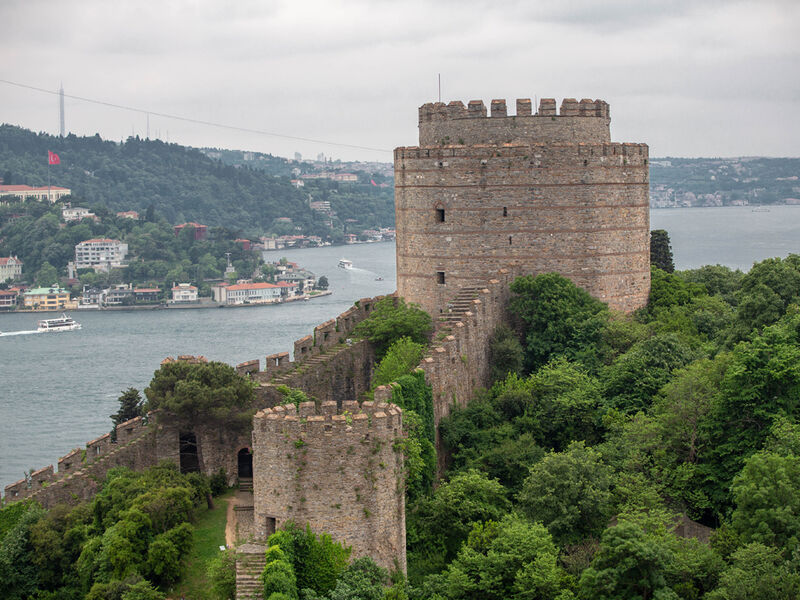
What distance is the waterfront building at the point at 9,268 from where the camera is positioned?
171625 millimetres

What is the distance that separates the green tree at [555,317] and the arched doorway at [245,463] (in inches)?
336

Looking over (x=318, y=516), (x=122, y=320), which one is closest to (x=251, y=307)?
(x=122, y=320)

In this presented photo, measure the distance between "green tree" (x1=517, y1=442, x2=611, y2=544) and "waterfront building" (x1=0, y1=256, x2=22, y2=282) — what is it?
15695 cm

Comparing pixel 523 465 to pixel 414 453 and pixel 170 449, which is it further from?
pixel 170 449

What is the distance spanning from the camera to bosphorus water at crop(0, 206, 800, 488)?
266ft

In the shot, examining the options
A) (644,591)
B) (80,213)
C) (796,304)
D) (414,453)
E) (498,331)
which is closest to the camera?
(644,591)

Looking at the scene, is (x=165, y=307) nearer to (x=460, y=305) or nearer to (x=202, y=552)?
(x=460, y=305)

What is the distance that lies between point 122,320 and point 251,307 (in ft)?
59.1

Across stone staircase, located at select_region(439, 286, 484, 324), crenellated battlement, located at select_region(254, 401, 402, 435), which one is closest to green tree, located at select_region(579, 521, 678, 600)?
crenellated battlement, located at select_region(254, 401, 402, 435)

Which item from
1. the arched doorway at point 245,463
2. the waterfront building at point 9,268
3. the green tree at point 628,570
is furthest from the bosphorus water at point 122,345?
the green tree at point 628,570

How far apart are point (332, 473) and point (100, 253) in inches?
6339

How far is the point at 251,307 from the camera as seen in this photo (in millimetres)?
159250

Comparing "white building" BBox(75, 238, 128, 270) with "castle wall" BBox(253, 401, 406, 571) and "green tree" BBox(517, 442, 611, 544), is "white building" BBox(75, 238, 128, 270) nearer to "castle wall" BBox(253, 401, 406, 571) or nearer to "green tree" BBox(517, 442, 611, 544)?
"green tree" BBox(517, 442, 611, 544)

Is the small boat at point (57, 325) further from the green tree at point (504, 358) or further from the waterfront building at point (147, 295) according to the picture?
the green tree at point (504, 358)
